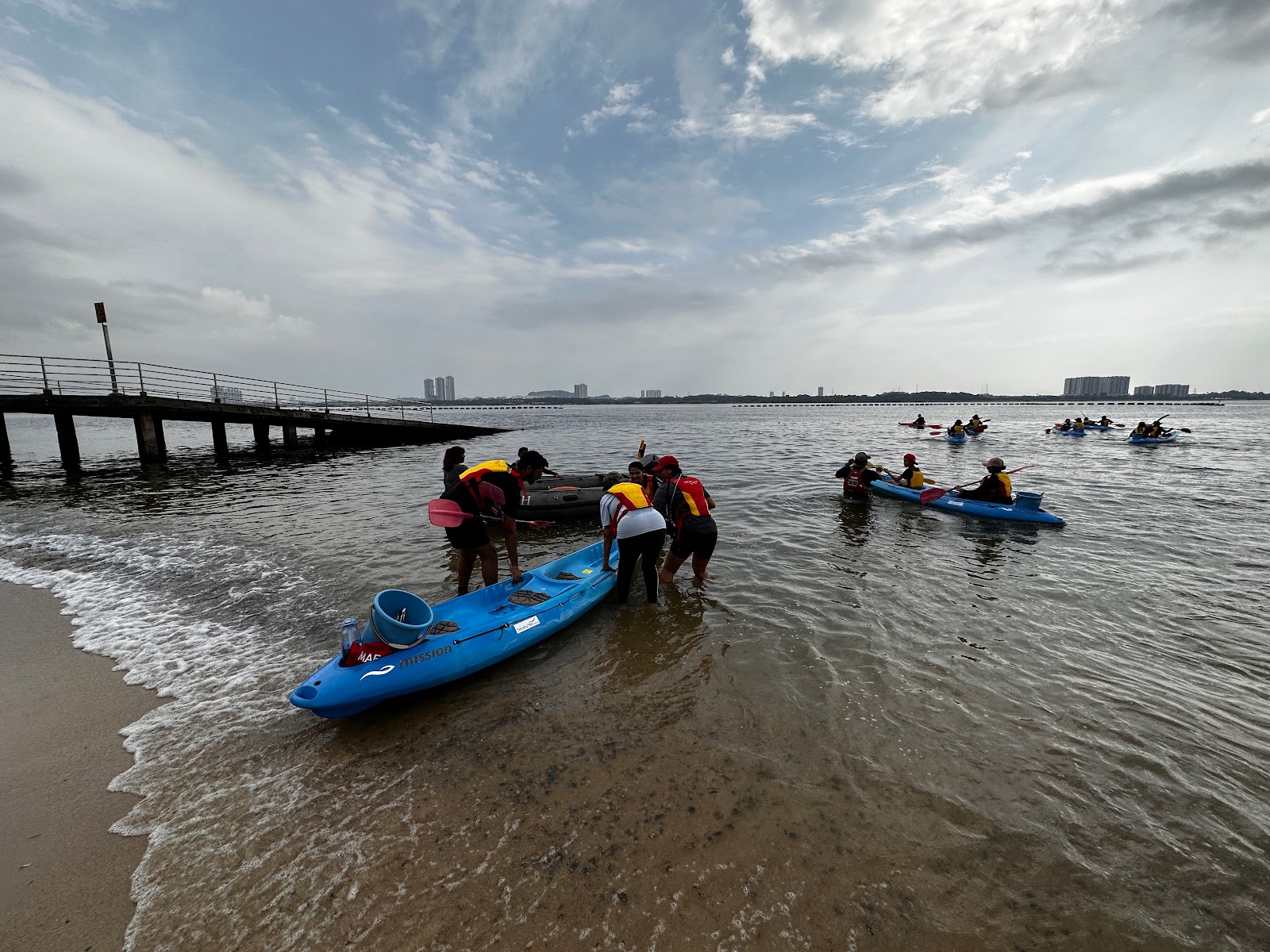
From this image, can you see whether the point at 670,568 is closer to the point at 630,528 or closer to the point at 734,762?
the point at 630,528

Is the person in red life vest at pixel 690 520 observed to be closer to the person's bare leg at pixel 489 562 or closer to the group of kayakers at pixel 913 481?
the person's bare leg at pixel 489 562

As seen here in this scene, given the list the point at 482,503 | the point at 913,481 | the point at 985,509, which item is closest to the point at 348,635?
the point at 482,503

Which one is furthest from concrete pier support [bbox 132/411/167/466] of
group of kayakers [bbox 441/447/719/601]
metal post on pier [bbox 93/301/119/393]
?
group of kayakers [bbox 441/447/719/601]

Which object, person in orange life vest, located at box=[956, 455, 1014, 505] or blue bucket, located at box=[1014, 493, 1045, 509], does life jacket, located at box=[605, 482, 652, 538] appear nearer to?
person in orange life vest, located at box=[956, 455, 1014, 505]

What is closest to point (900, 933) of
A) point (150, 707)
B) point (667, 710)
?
point (667, 710)

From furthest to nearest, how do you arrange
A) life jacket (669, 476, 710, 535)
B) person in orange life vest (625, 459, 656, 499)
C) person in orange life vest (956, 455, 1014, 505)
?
1. person in orange life vest (956, 455, 1014, 505)
2. person in orange life vest (625, 459, 656, 499)
3. life jacket (669, 476, 710, 535)

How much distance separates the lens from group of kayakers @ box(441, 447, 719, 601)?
7.07 meters

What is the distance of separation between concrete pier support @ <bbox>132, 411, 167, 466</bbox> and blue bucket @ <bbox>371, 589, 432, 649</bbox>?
85.3 ft

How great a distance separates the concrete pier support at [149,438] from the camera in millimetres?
22609

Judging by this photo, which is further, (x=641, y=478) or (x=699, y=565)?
(x=641, y=478)

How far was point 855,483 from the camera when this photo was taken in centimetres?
1436

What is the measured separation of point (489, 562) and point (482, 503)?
2.89 feet

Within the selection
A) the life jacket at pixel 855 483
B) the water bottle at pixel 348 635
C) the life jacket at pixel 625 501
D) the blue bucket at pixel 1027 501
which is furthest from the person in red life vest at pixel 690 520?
the blue bucket at pixel 1027 501

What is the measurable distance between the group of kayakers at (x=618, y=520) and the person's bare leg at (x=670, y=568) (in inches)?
0.5
